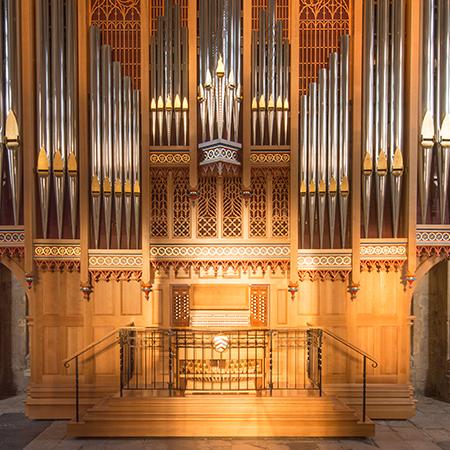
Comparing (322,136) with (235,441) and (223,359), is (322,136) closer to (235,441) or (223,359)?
(223,359)

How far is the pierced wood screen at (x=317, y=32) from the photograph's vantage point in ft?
28.5

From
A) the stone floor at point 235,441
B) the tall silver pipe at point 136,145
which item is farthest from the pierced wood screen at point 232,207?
the stone floor at point 235,441

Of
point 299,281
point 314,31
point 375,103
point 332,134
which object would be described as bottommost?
point 299,281

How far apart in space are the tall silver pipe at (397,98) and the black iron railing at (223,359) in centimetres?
293

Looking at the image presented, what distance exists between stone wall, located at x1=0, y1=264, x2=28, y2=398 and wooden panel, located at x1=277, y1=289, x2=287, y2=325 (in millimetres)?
5664

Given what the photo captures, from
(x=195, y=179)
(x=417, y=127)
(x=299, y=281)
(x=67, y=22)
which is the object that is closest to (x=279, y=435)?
(x=299, y=281)

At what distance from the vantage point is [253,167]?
8.70 m

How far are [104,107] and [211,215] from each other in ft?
8.75

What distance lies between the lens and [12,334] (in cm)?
1080

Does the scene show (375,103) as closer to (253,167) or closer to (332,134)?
(332,134)

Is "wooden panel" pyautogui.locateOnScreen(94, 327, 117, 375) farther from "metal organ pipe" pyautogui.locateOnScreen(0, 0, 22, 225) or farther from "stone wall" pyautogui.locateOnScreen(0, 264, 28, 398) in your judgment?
"metal organ pipe" pyautogui.locateOnScreen(0, 0, 22, 225)

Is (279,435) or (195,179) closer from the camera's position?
(279,435)

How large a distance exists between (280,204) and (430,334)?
4889mm

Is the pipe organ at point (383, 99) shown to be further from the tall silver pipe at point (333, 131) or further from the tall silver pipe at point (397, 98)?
the tall silver pipe at point (333, 131)
